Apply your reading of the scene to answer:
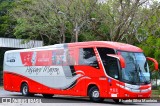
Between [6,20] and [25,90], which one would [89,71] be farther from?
[6,20]

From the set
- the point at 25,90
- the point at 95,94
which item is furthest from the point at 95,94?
the point at 25,90

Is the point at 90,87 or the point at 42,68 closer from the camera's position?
the point at 90,87

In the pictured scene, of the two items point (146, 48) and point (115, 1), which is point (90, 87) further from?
point (146, 48)

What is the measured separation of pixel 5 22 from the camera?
5178 centimetres

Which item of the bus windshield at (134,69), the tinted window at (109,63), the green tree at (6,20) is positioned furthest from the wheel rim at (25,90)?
the green tree at (6,20)

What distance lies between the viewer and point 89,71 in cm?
2297

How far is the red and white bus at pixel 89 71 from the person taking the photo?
21.6m

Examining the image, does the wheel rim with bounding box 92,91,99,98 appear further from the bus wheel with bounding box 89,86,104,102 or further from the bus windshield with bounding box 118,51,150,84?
the bus windshield with bounding box 118,51,150,84

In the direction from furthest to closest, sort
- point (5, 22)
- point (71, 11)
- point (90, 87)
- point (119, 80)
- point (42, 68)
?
1. point (5, 22)
2. point (71, 11)
3. point (42, 68)
4. point (90, 87)
5. point (119, 80)

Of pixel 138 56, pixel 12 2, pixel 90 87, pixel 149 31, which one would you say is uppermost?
pixel 12 2

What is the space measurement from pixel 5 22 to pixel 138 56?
3219 centimetres

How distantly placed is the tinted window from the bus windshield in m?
0.46

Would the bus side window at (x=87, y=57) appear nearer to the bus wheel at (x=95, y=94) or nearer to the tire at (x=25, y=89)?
the bus wheel at (x=95, y=94)

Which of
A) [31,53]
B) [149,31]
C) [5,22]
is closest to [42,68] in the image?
[31,53]
